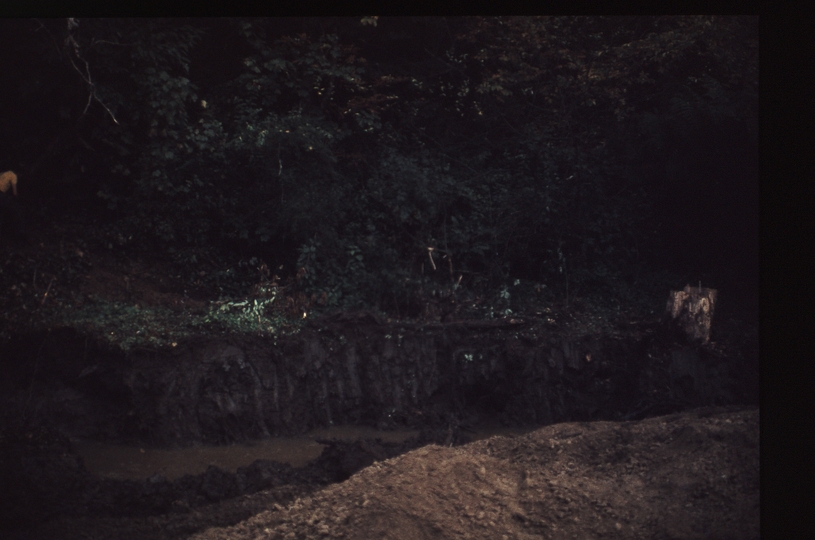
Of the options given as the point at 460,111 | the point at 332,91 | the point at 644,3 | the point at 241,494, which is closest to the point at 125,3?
the point at 644,3

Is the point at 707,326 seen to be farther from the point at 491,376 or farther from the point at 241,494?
the point at 241,494

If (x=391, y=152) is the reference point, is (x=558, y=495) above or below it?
below

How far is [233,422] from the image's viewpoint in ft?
18.4

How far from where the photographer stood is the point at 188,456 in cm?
534

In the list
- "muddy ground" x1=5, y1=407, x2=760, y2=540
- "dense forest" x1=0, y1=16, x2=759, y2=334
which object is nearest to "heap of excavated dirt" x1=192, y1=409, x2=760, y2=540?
"muddy ground" x1=5, y1=407, x2=760, y2=540

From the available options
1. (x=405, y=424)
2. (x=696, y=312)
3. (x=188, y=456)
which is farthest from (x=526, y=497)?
(x=696, y=312)

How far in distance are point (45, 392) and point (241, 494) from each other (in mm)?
2404

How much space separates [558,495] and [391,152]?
4926 millimetres

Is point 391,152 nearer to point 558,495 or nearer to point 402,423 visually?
point 402,423

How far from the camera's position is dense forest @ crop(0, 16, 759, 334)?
655 centimetres

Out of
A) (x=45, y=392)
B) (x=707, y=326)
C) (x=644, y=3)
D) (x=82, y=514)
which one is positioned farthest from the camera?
(x=707, y=326)

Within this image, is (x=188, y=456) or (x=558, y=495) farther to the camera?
(x=188, y=456)

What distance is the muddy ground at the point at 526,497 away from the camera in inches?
130

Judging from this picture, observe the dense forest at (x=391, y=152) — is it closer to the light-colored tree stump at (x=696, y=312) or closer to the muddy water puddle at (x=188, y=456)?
the light-colored tree stump at (x=696, y=312)
